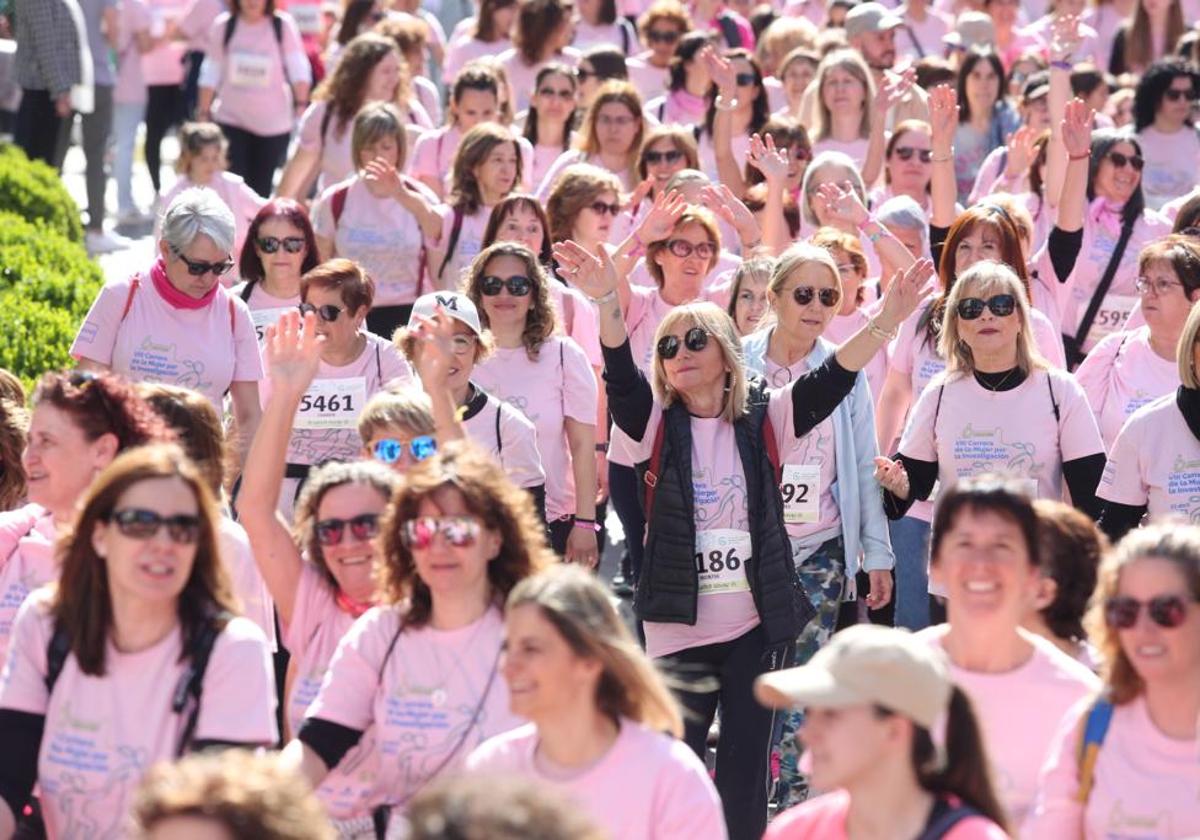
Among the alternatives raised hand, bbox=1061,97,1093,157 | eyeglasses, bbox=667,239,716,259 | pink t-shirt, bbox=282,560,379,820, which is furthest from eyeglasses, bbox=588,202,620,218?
pink t-shirt, bbox=282,560,379,820

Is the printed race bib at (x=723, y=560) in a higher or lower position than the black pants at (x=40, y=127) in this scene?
lower

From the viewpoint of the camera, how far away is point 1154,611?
508cm

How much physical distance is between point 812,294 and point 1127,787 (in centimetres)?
343

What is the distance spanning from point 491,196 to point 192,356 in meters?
2.90

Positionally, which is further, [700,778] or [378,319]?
Result: [378,319]

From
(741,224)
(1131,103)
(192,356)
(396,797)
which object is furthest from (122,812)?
(1131,103)

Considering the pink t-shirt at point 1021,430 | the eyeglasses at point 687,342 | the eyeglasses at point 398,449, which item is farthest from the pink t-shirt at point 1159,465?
the eyeglasses at point 398,449

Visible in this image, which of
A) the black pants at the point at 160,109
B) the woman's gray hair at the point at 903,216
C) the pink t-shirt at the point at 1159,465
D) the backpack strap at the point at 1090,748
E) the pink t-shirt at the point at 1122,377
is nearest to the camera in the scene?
the backpack strap at the point at 1090,748

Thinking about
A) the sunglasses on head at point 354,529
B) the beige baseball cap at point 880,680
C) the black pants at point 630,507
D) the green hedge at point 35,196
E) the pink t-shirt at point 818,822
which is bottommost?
the pink t-shirt at point 818,822

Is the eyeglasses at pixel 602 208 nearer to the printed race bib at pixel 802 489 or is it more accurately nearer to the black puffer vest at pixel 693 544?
the printed race bib at pixel 802 489

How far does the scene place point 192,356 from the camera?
27.8 feet

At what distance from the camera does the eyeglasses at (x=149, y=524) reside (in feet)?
16.6

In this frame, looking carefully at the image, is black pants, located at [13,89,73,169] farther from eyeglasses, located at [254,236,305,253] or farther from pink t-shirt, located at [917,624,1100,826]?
pink t-shirt, located at [917,624,1100,826]

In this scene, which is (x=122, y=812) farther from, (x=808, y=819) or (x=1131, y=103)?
(x=1131, y=103)
